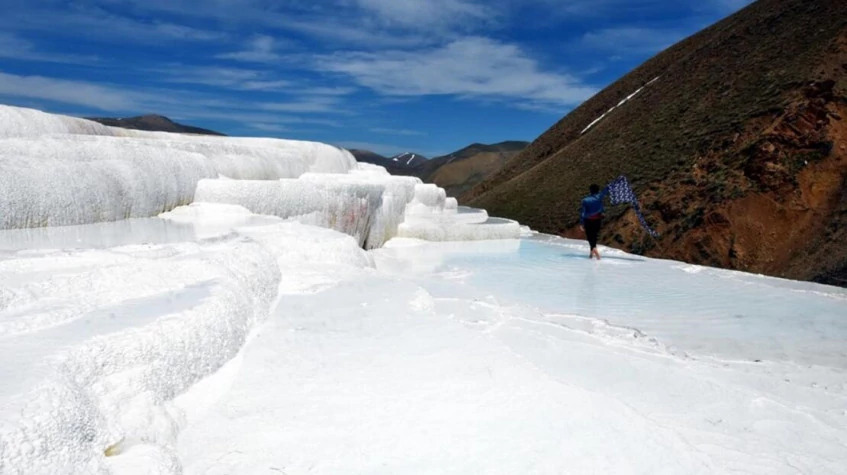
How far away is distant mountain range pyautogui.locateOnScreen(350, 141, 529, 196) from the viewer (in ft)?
262

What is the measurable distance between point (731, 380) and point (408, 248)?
713 centimetres

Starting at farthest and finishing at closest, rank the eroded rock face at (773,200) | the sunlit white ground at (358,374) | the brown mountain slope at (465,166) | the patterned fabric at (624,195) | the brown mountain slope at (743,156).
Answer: the brown mountain slope at (465,166)
the patterned fabric at (624,195)
the brown mountain slope at (743,156)
the eroded rock face at (773,200)
the sunlit white ground at (358,374)

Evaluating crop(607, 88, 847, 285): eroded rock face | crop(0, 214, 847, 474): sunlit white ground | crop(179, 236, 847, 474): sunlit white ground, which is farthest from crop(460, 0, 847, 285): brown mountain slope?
crop(0, 214, 847, 474): sunlit white ground

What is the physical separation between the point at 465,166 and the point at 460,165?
87 centimetres

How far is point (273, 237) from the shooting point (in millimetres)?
5375

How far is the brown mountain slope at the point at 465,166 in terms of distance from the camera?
261 ft

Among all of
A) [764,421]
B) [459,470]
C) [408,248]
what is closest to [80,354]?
[459,470]

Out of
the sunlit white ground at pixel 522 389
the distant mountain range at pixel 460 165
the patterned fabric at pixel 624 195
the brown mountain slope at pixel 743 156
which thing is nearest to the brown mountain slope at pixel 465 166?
the distant mountain range at pixel 460 165

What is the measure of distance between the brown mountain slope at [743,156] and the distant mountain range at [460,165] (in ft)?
162

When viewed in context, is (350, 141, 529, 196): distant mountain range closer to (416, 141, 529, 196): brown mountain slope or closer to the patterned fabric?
(416, 141, 529, 196): brown mountain slope

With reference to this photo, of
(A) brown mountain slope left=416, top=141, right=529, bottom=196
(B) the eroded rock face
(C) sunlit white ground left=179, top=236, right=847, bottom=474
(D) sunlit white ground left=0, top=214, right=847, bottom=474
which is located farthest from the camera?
(A) brown mountain slope left=416, top=141, right=529, bottom=196

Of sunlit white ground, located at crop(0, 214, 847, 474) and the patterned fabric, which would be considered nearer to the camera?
sunlit white ground, located at crop(0, 214, 847, 474)

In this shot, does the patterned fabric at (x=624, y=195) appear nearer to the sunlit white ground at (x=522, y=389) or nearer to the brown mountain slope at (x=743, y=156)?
the brown mountain slope at (x=743, y=156)

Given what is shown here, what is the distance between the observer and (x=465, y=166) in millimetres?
84062
